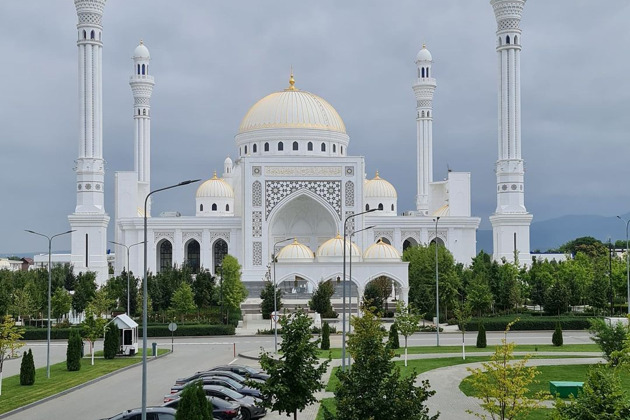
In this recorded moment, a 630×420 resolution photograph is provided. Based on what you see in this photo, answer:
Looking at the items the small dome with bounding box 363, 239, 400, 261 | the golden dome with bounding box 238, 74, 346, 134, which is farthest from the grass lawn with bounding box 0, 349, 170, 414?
the golden dome with bounding box 238, 74, 346, 134

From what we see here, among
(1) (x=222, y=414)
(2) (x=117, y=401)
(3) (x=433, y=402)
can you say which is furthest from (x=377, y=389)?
(2) (x=117, y=401)

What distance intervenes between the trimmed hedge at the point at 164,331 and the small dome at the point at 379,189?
1441 inches

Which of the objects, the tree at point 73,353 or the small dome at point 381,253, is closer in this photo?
the tree at point 73,353

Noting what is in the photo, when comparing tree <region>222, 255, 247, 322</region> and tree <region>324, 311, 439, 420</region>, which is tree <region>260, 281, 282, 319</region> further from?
tree <region>324, 311, 439, 420</region>

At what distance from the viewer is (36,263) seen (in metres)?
104

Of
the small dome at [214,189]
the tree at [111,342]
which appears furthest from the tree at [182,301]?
the small dome at [214,189]

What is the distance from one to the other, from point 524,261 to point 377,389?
5940 centimetres

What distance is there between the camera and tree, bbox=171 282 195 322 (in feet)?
172

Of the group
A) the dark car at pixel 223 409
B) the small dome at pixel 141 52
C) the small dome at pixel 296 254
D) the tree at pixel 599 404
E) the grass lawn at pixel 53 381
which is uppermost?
the small dome at pixel 141 52

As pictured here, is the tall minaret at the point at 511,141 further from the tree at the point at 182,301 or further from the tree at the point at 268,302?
the tree at the point at 182,301

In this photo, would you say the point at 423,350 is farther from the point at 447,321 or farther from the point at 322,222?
the point at 322,222

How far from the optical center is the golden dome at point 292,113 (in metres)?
78.1

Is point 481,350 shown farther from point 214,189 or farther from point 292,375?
point 214,189

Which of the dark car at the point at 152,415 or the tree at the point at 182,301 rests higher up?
the tree at the point at 182,301
